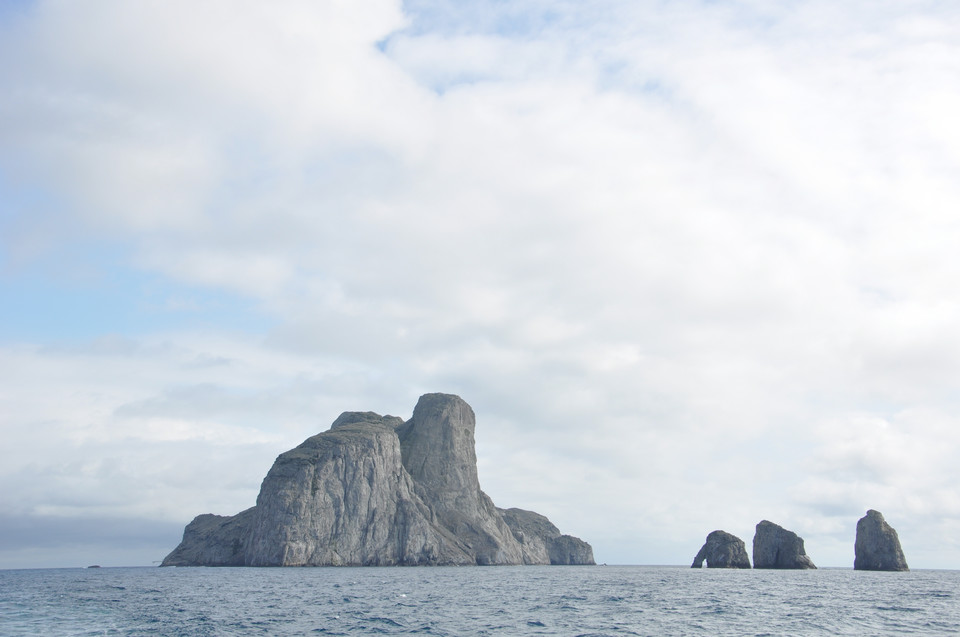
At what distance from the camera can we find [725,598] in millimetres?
83438

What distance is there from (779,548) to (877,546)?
24035 millimetres

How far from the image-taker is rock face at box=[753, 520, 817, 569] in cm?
18725

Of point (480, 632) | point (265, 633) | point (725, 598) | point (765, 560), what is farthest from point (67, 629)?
point (765, 560)

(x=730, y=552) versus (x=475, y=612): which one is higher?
(x=730, y=552)

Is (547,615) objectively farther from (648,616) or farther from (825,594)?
(825,594)

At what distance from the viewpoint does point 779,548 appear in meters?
A: 188

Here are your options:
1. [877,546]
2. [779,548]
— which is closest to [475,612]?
[877,546]

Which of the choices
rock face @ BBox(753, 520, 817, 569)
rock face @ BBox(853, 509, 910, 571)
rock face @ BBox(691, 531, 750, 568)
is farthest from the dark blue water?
rock face @ BBox(691, 531, 750, 568)

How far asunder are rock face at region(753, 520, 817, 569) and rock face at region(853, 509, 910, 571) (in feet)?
49.4

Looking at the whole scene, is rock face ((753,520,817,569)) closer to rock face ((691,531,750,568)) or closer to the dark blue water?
rock face ((691,531,750,568))

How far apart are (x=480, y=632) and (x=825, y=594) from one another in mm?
59706

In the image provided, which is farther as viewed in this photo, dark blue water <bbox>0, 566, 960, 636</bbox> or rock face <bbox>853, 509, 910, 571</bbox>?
rock face <bbox>853, 509, 910, 571</bbox>

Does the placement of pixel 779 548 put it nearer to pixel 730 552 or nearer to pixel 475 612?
pixel 730 552

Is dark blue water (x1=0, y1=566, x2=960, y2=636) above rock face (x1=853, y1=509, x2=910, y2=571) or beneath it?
beneath
